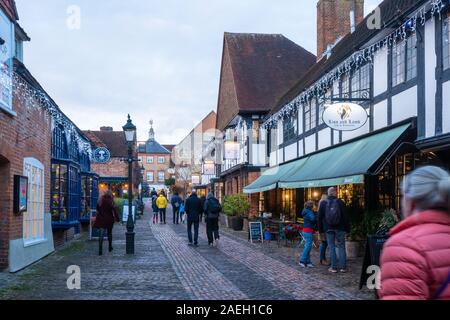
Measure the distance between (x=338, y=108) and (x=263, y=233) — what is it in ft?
22.2

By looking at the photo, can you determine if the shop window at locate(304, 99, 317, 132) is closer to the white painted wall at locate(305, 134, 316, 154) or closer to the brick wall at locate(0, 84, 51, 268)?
the white painted wall at locate(305, 134, 316, 154)

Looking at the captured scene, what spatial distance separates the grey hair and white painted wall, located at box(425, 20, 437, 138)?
8832 mm

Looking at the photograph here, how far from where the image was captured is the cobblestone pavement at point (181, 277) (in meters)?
8.93

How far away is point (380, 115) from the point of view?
13.7m

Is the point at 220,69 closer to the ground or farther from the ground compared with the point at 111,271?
farther from the ground

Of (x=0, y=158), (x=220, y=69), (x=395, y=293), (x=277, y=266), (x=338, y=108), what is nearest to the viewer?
(x=395, y=293)

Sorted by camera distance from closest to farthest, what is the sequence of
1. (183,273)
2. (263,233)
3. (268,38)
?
(183,273)
(263,233)
(268,38)

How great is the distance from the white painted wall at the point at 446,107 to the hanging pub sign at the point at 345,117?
2907 mm

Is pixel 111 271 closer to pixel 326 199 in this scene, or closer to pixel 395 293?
pixel 326 199

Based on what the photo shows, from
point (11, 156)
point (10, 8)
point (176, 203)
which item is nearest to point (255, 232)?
point (11, 156)

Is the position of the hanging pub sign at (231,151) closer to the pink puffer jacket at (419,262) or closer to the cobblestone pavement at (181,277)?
the cobblestone pavement at (181,277)
